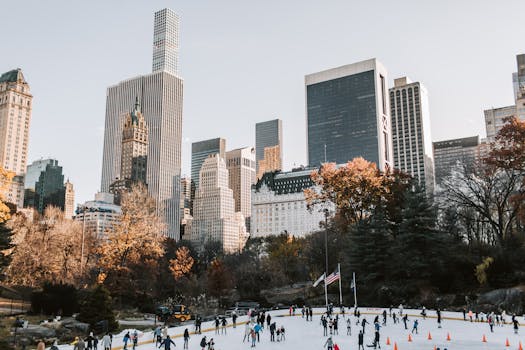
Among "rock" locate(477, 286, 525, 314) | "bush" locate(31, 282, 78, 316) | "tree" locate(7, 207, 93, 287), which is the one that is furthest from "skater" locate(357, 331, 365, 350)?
"tree" locate(7, 207, 93, 287)

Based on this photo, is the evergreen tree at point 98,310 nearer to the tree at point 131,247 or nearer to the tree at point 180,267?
the tree at point 131,247

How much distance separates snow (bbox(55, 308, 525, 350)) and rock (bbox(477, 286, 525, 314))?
298 cm

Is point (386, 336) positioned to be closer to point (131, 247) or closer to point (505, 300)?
point (505, 300)

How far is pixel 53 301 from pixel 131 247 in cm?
1306

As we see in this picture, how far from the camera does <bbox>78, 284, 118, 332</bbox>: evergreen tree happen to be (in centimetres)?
3625

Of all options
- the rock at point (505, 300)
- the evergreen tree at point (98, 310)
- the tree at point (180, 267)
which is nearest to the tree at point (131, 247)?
the tree at point (180, 267)

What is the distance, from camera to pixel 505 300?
43.8 m

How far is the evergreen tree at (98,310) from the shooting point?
119 ft

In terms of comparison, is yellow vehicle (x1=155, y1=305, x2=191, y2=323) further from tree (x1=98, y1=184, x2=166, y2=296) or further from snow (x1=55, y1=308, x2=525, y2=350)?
tree (x1=98, y1=184, x2=166, y2=296)

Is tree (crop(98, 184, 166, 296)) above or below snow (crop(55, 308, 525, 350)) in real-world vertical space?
above

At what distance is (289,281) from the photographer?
76562 mm

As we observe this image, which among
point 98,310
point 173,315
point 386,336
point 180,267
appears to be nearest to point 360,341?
point 386,336

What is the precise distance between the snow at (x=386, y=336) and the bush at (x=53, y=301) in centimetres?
1087

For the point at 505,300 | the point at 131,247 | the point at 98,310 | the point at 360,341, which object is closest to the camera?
the point at 360,341
